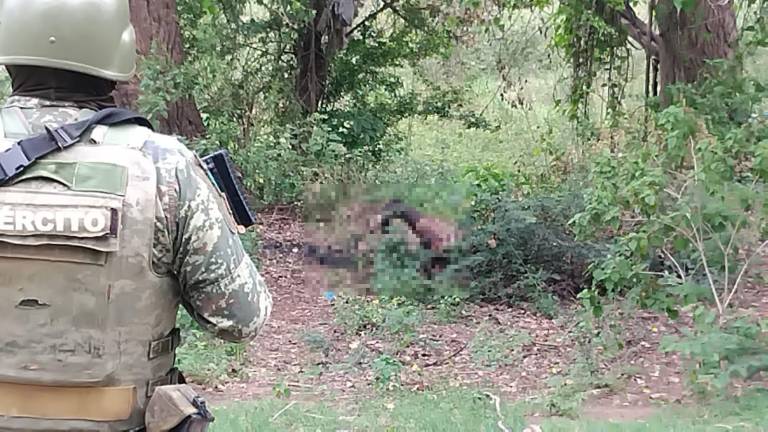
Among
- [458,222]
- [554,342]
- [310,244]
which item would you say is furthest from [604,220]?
[310,244]

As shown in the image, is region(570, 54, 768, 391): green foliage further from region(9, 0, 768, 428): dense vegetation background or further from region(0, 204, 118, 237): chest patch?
region(0, 204, 118, 237): chest patch

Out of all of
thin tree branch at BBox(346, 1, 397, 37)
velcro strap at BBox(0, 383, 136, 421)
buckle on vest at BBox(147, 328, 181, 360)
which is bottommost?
velcro strap at BBox(0, 383, 136, 421)

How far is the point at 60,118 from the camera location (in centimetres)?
192

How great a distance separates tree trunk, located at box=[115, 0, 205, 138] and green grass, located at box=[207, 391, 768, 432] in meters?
4.14

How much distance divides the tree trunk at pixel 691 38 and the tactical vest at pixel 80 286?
23.1 ft

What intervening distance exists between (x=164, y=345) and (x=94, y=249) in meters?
0.28

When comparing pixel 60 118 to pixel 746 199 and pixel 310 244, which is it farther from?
pixel 310 244

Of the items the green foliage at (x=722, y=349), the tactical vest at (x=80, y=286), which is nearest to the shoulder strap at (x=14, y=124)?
the tactical vest at (x=80, y=286)

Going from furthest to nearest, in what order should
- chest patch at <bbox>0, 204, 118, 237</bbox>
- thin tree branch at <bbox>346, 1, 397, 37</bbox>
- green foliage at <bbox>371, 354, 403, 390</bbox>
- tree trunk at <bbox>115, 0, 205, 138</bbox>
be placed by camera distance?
1. thin tree branch at <bbox>346, 1, 397, 37</bbox>
2. tree trunk at <bbox>115, 0, 205, 138</bbox>
3. green foliage at <bbox>371, 354, 403, 390</bbox>
4. chest patch at <bbox>0, 204, 118, 237</bbox>

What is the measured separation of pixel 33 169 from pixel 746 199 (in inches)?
174

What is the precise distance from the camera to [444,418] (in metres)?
4.39

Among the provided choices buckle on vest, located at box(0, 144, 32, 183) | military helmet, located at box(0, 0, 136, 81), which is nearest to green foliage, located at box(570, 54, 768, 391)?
military helmet, located at box(0, 0, 136, 81)

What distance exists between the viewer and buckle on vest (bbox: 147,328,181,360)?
195cm

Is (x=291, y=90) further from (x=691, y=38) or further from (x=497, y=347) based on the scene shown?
(x=497, y=347)
